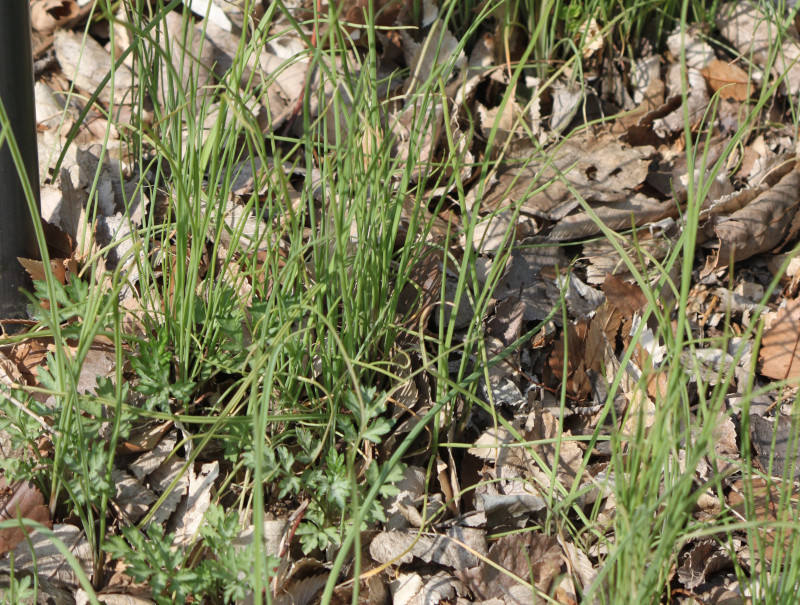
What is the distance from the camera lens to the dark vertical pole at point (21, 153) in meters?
1.38

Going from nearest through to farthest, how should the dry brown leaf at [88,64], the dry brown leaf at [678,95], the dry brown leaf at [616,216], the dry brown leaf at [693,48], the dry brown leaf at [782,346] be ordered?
1. the dry brown leaf at [782,346]
2. the dry brown leaf at [616,216]
3. the dry brown leaf at [88,64]
4. the dry brown leaf at [678,95]
5. the dry brown leaf at [693,48]

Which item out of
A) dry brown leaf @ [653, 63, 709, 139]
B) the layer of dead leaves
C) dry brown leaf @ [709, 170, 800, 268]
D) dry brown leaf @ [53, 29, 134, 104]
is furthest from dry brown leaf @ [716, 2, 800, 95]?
dry brown leaf @ [53, 29, 134, 104]

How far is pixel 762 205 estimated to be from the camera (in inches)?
78.9

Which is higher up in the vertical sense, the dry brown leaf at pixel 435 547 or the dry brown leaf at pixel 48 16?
the dry brown leaf at pixel 48 16

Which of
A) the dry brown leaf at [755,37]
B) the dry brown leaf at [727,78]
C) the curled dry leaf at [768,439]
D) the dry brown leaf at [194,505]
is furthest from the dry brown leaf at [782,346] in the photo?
the dry brown leaf at [194,505]

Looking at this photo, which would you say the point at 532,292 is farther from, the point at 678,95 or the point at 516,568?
the point at 678,95

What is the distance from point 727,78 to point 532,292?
1.11 metres

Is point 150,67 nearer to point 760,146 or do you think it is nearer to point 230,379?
point 230,379

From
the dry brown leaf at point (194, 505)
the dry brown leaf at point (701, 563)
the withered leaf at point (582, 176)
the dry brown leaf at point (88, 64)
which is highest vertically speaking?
the dry brown leaf at point (88, 64)

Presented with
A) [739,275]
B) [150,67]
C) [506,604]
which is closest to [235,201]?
[150,67]

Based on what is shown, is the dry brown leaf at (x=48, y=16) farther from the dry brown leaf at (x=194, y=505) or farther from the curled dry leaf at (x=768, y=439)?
the curled dry leaf at (x=768, y=439)

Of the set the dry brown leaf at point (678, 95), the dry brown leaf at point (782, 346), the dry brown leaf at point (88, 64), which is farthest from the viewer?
the dry brown leaf at point (678, 95)

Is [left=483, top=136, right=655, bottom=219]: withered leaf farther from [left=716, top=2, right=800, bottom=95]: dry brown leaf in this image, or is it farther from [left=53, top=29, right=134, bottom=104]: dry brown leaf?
[left=53, top=29, right=134, bottom=104]: dry brown leaf

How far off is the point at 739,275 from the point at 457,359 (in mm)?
873
